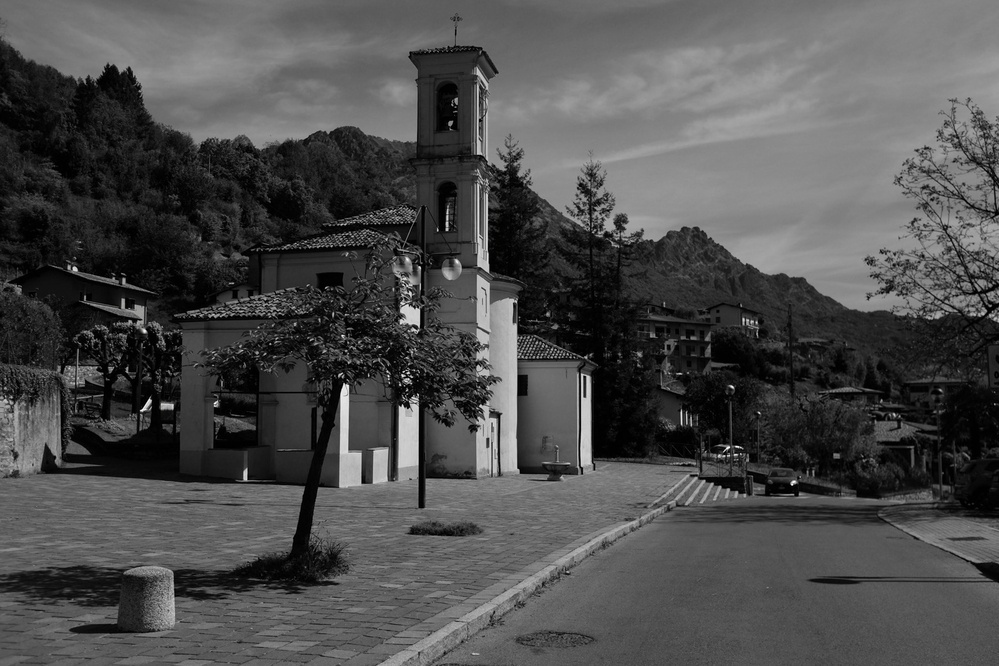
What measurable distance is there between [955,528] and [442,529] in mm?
11871

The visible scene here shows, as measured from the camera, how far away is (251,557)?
10508 mm

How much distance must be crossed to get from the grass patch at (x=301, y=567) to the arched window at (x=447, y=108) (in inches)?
1003

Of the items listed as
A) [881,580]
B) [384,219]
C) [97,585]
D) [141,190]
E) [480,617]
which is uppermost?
[141,190]

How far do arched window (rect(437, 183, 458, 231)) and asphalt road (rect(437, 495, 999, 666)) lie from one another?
66.3ft

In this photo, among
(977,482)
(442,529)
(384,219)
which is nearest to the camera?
(442,529)

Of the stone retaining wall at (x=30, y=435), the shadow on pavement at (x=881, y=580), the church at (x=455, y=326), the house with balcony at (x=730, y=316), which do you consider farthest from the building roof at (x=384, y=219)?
the house with balcony at (x=730, y=316)

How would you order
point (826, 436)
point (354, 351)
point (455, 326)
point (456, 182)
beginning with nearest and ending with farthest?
1. point (354, 351)
2. point (455, 326)
3. point (456, 182)
4. point (826, 436)

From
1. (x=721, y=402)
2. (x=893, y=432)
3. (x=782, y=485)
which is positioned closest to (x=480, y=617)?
(x=782, y=485)

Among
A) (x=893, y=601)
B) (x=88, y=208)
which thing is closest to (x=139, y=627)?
(x=893, y=601)

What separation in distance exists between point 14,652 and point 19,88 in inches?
5198

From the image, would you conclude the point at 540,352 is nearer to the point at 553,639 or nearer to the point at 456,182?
the point at 456,182

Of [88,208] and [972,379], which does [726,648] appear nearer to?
[972,379]

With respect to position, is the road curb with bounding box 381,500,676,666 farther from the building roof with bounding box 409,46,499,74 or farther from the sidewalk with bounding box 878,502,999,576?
the building roof with bounding box 409,46,499,74

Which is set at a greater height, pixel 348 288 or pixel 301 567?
pixel 348 288
